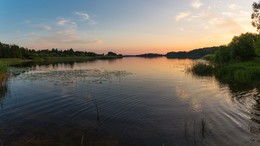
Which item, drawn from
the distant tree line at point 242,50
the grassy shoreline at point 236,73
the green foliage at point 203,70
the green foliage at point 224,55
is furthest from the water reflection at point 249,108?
the green foliage at point 224,55

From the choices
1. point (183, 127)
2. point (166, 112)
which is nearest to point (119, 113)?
point (166, 112)

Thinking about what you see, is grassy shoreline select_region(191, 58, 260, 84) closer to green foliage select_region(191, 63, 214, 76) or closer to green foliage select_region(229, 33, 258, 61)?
green foliage select_region(191, 63, 214, 76)

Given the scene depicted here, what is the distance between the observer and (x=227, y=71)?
3872 cm

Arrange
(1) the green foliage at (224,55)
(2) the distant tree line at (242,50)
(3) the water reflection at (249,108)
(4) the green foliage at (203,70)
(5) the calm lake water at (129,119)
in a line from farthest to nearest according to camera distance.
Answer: (1) the green foliage at (224,55)
(2) the distant tree line at (242,50)
(4) the green foliage at (203,70)
(3) the water reflection at (249,108)
(5) the calm lake water at (129,119)

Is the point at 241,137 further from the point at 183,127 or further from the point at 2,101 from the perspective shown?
the point at 2,101

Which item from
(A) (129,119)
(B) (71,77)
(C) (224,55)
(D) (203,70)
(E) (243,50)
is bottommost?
(A) (129,119)

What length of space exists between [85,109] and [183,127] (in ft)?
25.4

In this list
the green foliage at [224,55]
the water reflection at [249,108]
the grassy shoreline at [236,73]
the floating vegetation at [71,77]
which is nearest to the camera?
the water reflection at [249,108]

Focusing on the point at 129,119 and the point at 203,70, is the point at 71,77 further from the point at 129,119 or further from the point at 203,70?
the point at 203,70

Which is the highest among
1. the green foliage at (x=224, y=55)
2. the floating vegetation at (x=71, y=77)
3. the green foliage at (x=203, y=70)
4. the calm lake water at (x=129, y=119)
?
the green foliage at (x=224, y=55)

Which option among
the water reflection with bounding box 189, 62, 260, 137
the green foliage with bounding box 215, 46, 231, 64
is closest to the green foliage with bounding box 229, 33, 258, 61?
the green foliage with bounding box 215, 46, 231, 64

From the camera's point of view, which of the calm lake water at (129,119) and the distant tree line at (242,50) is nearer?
the calm lake water at (129,119)

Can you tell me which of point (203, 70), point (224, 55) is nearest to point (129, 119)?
point (203, 70)

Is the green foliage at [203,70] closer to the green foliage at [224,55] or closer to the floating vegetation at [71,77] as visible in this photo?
the floating vegetation at [71,77]
